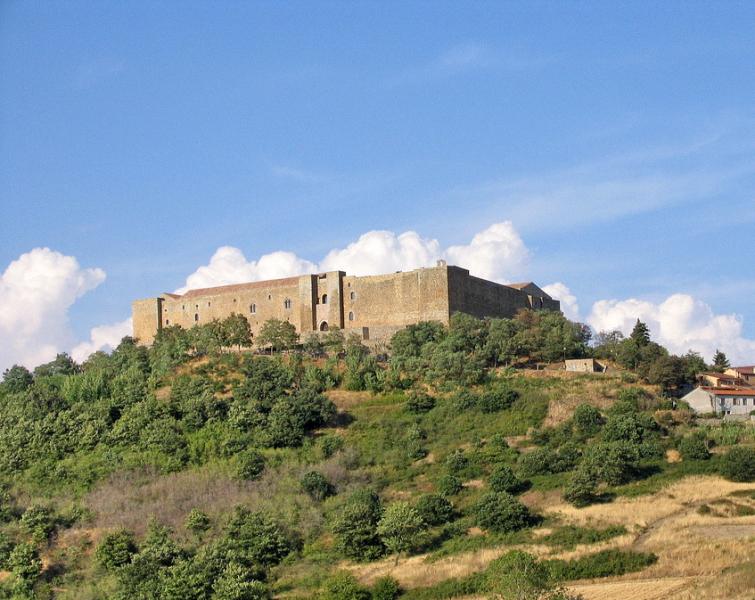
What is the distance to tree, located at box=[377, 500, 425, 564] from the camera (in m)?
39.4

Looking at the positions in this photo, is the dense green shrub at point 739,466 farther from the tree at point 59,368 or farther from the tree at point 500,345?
the tree at point 59,368

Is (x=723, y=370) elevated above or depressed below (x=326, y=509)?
above

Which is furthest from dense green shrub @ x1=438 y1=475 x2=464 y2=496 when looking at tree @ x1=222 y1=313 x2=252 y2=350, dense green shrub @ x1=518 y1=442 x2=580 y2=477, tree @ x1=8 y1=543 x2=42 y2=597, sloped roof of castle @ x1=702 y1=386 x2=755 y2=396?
tree @ x1=222 y1=313 x2=252 y2=350

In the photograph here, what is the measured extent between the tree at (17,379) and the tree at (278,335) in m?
12.4

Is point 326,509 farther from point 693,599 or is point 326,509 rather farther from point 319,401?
point 693,599

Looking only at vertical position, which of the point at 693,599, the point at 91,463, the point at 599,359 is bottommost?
the point at 693,599

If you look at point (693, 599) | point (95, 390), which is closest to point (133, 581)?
point (693, 599)

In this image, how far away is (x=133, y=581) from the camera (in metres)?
37.8

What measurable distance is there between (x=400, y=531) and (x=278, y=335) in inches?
950

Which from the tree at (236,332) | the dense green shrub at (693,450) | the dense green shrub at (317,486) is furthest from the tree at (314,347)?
the dense green shrub at (693,450)

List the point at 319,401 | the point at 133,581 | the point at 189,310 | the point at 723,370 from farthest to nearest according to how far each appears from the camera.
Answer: the point at 189,310
the point at 723,370
the point at 319,401
the point at 133,581

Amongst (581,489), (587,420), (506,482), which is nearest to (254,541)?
(506,482)

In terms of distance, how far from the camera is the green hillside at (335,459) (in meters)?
38.8

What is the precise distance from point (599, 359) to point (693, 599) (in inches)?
1093
